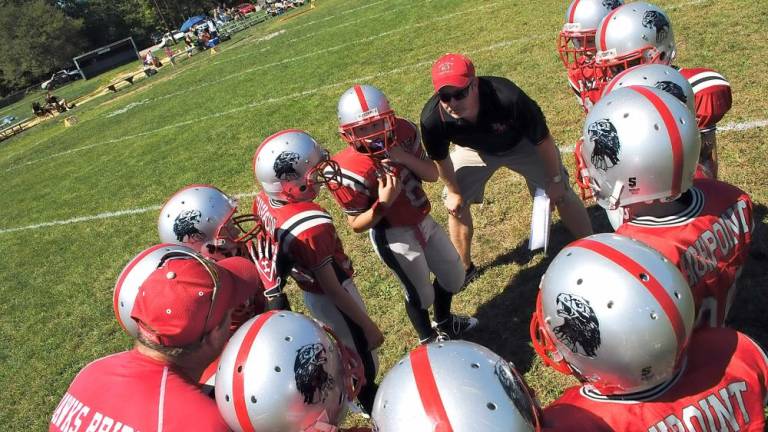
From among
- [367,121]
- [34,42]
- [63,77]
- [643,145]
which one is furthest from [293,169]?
[34,42]

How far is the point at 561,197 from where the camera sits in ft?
15.3

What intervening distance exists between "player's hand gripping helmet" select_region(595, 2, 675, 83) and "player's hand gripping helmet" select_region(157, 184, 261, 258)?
2.80 m

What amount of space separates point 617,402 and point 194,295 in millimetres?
1785

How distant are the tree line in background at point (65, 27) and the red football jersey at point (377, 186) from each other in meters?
67.6

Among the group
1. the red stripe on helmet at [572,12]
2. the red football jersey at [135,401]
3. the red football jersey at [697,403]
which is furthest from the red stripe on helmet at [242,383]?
the red stripe on helmet at [572,12]

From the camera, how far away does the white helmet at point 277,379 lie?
2.10 meters

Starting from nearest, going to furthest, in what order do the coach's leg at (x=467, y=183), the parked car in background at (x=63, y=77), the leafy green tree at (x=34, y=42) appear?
the coach's leg at (x=467, y=183), the parked car in background at (x=63, y=77), the leafy green tree at (x=34, y=42)

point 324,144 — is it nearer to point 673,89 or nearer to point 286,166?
point 286,166

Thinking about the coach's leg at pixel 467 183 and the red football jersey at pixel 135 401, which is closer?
the red football jersey at pixel 135 401

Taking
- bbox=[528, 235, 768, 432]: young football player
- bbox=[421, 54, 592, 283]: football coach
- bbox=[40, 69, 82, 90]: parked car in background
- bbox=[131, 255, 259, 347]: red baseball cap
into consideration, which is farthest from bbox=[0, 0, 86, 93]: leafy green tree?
bbox=[528, 235, 768, 432]: young football player

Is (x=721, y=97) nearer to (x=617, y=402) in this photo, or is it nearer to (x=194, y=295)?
(x=617, y=402)

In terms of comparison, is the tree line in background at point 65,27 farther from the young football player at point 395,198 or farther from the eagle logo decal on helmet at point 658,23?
the eagle logo decal on helmet at point 658,23

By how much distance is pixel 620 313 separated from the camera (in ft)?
6.59

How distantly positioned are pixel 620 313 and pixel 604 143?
3.25ft
